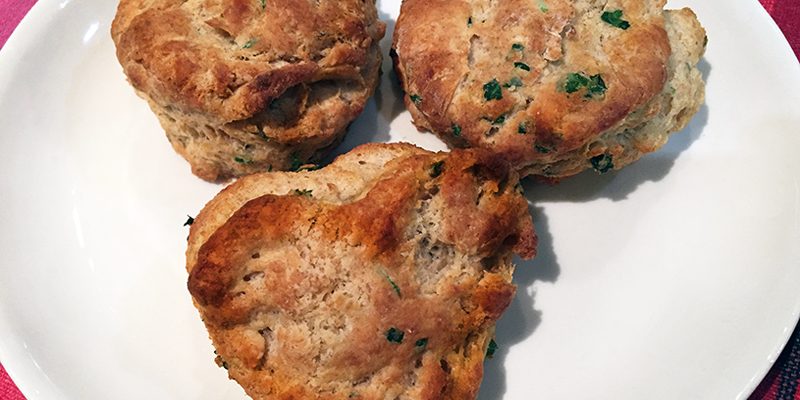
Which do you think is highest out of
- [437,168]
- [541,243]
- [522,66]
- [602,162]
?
[522,66]

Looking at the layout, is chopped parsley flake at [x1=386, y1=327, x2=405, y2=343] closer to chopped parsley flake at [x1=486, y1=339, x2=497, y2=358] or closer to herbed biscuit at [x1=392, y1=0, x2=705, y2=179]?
chopped parsley flake at [x1=486, y1=339, x2=497, y2=358]

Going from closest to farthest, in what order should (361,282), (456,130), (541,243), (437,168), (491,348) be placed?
(361,282)
(437,168)
(491,348)
(456,130)
(541,243)

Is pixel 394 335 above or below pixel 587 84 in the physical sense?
below

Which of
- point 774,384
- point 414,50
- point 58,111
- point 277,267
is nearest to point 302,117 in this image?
point 414,50

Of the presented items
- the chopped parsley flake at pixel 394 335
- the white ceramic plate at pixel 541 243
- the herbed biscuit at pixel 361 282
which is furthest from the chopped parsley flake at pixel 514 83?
the chopped parsley flake at pixel 394 335

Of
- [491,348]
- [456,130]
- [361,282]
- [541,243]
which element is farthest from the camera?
[541,243]

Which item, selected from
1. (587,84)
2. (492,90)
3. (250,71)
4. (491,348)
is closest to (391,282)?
(491,348)

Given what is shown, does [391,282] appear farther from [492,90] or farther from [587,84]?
[587,84]

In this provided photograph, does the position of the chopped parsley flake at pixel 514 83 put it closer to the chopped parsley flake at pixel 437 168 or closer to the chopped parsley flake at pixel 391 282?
the chopped parsley flake at pixel 437 168
